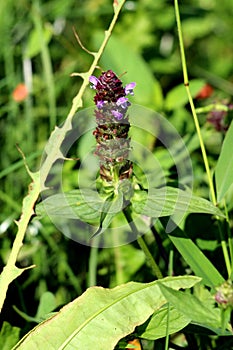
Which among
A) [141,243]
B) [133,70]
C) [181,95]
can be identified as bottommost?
[141,243]

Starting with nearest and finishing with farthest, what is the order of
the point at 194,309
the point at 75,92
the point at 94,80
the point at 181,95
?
the point at 194,309 → the point at 94,80 → the point at 181,95 → the point at 75,92

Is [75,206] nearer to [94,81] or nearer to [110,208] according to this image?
[110,208]

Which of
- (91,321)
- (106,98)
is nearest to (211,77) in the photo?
(106,98)

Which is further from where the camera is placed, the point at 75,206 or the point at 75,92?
the point at 75,92

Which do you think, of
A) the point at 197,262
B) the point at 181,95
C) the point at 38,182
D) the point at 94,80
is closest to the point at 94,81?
the point at 94,80

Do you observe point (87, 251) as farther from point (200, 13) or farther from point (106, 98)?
point (200, 13)
